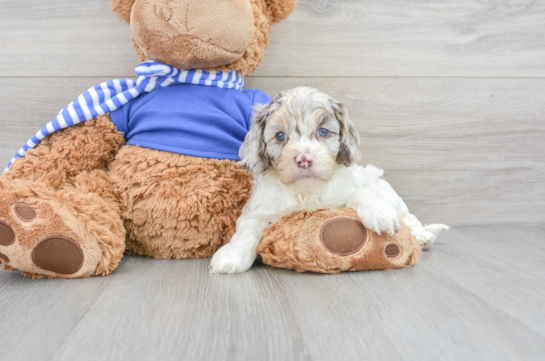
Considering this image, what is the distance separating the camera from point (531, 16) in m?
2.13

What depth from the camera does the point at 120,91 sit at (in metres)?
1.66

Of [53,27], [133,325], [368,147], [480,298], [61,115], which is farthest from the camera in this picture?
[368,147]

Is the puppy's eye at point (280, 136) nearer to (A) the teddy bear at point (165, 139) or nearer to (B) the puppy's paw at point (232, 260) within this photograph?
(A) the teddy bear at point (165, 139)

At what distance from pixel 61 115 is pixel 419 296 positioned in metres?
1.40

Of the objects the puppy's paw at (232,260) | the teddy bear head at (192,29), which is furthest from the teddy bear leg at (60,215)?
the teddy bear head at (192,29)

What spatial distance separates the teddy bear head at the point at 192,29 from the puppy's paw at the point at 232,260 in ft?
2.28

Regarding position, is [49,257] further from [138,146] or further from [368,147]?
[368,147]

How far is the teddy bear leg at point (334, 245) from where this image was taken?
1360 millimetres

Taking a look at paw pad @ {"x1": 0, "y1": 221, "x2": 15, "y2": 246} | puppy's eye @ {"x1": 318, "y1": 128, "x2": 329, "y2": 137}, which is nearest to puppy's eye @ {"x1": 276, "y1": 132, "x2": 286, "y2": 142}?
puppy's eye @ {"x1": 318, "y1": 128, "x2": 329, "y2": 137}

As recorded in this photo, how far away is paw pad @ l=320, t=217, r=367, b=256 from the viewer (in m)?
1.36

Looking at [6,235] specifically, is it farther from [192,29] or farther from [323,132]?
[323,132]

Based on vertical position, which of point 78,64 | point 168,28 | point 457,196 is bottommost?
point 457,196

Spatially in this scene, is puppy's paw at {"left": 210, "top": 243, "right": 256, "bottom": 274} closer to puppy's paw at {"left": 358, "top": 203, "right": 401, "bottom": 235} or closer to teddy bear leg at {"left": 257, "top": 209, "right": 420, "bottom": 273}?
teddy bear leg at {"left": 257, "top": 209, "right": 420, "bottom": 273}

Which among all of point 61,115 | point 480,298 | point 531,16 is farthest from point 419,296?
point 531,16
